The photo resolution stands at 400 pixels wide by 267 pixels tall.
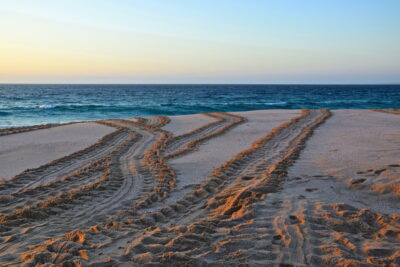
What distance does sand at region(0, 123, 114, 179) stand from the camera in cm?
701

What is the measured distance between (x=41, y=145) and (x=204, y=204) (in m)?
6.58

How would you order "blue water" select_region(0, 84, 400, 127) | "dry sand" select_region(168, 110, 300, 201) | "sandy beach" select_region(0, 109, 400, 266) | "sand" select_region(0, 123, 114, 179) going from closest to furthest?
"sandy beach" select_region(0, 109, 400, 266) → "dry sand" select_region(168, 110, 300, 201) → "sand" select_region(0, 123, 114, 179) → "blue water" select_region(0, 84, 400, 127)

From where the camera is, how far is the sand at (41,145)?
701cm

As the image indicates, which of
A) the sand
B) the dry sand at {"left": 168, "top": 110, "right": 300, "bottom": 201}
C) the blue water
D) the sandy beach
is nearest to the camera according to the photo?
the sandy beach

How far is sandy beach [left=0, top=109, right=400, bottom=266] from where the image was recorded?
279cm

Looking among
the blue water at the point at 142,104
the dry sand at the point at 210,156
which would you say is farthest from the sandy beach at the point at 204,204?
the blue water at the point at 142,104

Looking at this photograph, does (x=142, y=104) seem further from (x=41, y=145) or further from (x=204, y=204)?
(x=204, y=204)

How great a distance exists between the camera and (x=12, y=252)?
3.00 metres

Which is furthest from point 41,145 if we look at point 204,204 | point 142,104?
point 142,104

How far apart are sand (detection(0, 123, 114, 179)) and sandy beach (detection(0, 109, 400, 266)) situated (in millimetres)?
80

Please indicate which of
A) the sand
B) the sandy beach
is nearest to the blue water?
the sand

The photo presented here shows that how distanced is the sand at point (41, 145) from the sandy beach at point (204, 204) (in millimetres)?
80

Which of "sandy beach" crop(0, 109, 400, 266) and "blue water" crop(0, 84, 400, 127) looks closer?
"sandy beach" crop(0, 109, 400, 266)

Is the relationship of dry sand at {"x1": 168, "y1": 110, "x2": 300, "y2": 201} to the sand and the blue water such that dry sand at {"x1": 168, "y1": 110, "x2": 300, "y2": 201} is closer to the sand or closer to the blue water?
the sand
